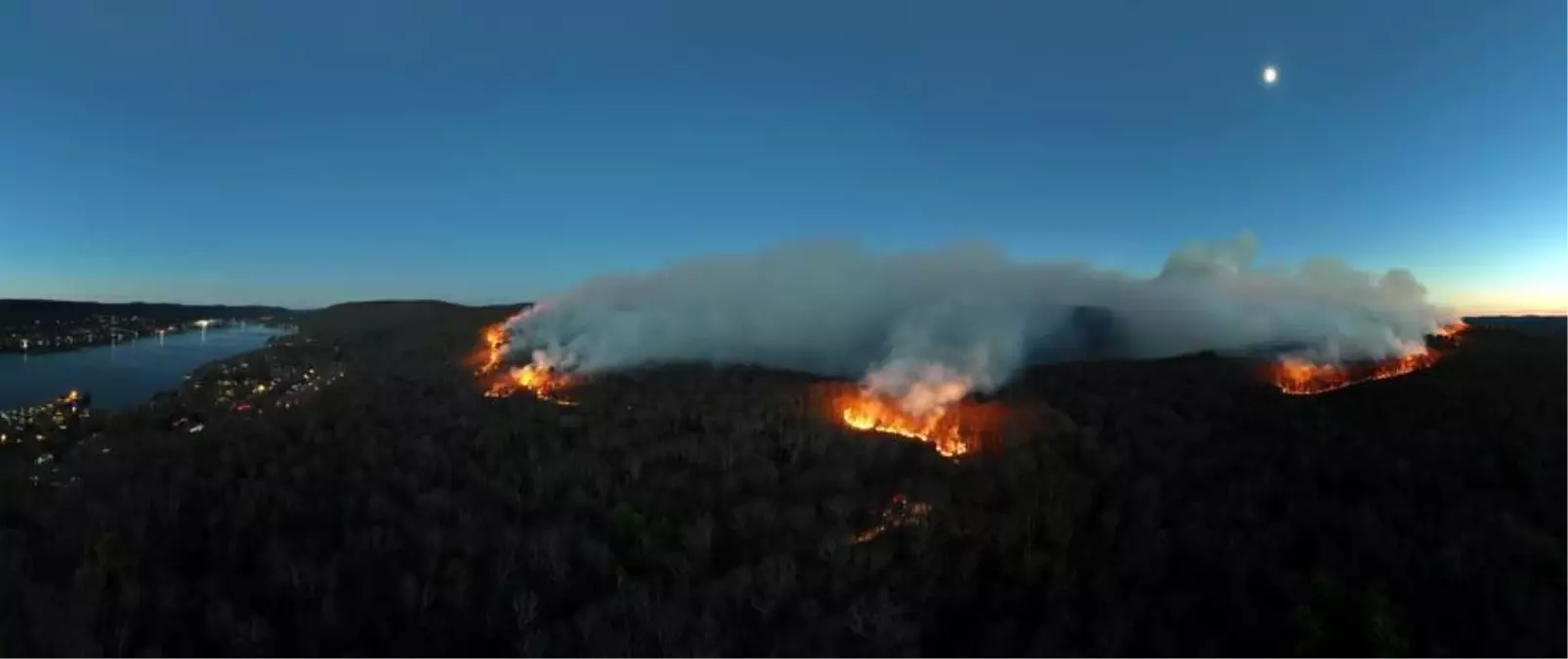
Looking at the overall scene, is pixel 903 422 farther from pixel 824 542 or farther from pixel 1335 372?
pixel 1335 372

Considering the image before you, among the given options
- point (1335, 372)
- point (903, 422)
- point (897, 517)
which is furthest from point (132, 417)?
point (1335, 372)

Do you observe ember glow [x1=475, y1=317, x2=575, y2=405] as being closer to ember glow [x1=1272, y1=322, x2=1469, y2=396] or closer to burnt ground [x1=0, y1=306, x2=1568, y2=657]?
burnt ground [x1=0, y1=306, x2=1568, y2=657]

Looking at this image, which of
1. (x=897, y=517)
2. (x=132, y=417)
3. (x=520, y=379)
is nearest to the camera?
(x=897, y=517)

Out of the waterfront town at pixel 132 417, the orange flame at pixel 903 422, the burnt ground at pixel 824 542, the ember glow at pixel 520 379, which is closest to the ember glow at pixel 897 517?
the burnt ground at pixel 824 542

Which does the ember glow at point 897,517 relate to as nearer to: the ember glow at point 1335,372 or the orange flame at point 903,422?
the orange flame at point 903,422

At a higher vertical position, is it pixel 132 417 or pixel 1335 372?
pixel 1335 372

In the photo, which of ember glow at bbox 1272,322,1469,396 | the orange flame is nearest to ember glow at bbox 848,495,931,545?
the orange flame

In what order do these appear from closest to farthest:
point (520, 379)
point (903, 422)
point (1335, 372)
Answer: point (903, 422) → point (1335, 372) → point (520, 379)
